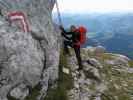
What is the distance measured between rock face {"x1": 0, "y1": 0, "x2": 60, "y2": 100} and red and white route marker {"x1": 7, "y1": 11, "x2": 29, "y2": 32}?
21 centimetres

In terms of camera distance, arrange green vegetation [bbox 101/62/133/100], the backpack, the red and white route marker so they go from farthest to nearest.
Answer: the backpack, green vegetation [bbox 101/62/133/100], the red and white route marker

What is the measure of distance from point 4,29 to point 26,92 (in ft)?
11.9

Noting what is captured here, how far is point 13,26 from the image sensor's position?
17.3 m

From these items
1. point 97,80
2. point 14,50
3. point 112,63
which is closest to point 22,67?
point 14,50

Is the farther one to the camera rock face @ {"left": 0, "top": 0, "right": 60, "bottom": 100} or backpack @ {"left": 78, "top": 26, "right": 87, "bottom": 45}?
backpack @ {"left": 78, "top": 26, "right": 87, "bottom": 45}

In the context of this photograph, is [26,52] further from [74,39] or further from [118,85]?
[118,85]

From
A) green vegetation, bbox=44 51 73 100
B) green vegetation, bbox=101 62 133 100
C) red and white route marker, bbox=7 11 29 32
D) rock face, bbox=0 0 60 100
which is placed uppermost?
red and white route marker, bbox=7 11 29 32

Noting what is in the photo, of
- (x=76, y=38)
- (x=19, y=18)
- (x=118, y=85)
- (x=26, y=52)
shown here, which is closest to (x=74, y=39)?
(x=76, y=38)

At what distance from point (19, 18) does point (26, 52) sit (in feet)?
6.61

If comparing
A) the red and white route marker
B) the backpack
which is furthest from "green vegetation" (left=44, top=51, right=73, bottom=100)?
the red and white route marker

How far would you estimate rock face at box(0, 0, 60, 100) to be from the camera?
16547 mm

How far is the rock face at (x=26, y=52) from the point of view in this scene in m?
16.5

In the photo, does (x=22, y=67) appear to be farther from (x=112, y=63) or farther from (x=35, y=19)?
(x=112, y=63)

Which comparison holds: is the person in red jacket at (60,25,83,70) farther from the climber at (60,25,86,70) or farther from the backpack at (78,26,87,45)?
the backpack at (78,26,87,45)
